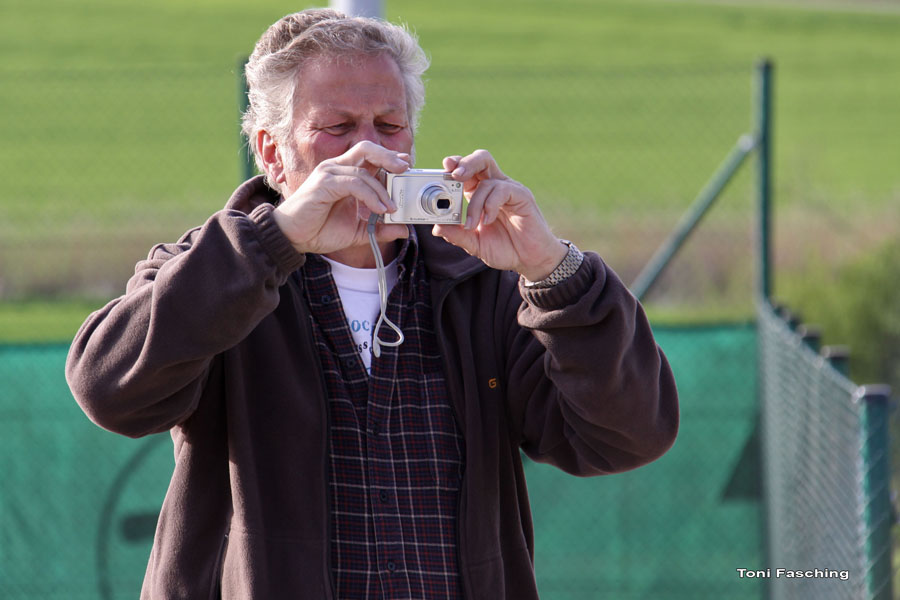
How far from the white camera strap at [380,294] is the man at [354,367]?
0.02 meters

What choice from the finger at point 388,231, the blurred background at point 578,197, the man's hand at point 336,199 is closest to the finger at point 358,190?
the man's hand at point 336,199

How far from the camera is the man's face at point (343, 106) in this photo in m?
2.07

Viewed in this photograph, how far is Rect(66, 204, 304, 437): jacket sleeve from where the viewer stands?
1809 millimetres

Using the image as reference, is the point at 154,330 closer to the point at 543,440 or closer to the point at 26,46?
the point at 543,440

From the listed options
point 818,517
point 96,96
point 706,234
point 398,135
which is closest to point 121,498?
point 818,517

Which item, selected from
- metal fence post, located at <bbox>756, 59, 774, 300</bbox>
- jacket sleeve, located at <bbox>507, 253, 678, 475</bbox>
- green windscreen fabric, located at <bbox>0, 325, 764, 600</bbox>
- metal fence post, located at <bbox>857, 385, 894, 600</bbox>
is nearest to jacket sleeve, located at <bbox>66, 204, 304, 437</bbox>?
jacket sleeve, located at <bbox>507, 253, 678, 475</bbox>

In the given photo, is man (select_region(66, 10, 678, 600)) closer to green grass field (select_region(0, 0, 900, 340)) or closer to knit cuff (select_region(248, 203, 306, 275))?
knit cuff (select_region(248, 203, 306, 275))

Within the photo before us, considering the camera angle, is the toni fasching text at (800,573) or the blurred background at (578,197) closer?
the toni fasching text at (800,573)

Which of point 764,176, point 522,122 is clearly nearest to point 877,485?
point 764,176

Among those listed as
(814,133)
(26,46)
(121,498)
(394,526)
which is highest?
(26,46)

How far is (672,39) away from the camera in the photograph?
78.2ft

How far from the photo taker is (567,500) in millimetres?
4973

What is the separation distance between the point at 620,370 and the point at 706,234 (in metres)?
8.74

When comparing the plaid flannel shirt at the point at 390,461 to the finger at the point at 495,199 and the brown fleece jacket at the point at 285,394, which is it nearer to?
the brown fleece jacket at the point at 285,394
